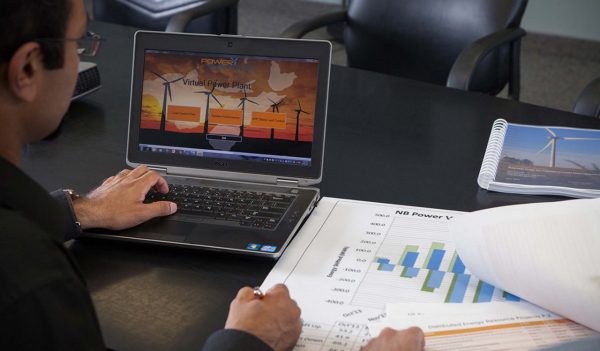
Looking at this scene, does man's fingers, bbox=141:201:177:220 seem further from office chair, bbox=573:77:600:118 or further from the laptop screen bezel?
office chair, bbox=573:77:600:118

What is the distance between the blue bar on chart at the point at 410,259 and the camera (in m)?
1.20

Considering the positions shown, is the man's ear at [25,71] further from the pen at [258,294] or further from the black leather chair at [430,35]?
the black leather chair at [430,35]

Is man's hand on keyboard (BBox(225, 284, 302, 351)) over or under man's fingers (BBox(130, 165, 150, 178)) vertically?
under

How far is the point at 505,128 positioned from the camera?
1630mm

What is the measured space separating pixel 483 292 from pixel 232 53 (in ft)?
1.94

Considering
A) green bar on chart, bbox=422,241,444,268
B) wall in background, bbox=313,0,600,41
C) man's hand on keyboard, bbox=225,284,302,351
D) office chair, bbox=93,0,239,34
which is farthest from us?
wall in background, bbox=313,0,600,41

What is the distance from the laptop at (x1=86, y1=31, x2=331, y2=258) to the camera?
4.52ft

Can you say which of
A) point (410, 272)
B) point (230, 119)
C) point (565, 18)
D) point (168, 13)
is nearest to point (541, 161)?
point (410, 272)

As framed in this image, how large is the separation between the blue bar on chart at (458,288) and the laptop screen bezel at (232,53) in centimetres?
33

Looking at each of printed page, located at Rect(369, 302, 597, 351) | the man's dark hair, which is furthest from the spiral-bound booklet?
the man's dark hair

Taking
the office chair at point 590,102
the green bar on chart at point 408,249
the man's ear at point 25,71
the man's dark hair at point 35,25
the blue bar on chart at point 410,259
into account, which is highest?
the man's dark hair at point 35,25

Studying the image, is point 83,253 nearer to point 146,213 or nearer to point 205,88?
point 146,213

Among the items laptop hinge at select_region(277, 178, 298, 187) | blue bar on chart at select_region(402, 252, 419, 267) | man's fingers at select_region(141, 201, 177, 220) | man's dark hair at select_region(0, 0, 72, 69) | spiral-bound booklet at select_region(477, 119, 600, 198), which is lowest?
blue bar on chart at select_region(402, 252, 419, 267)

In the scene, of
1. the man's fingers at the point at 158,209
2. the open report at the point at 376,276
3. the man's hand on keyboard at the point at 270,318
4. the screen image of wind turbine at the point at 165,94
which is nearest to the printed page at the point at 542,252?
the open report at the point at 376,276
